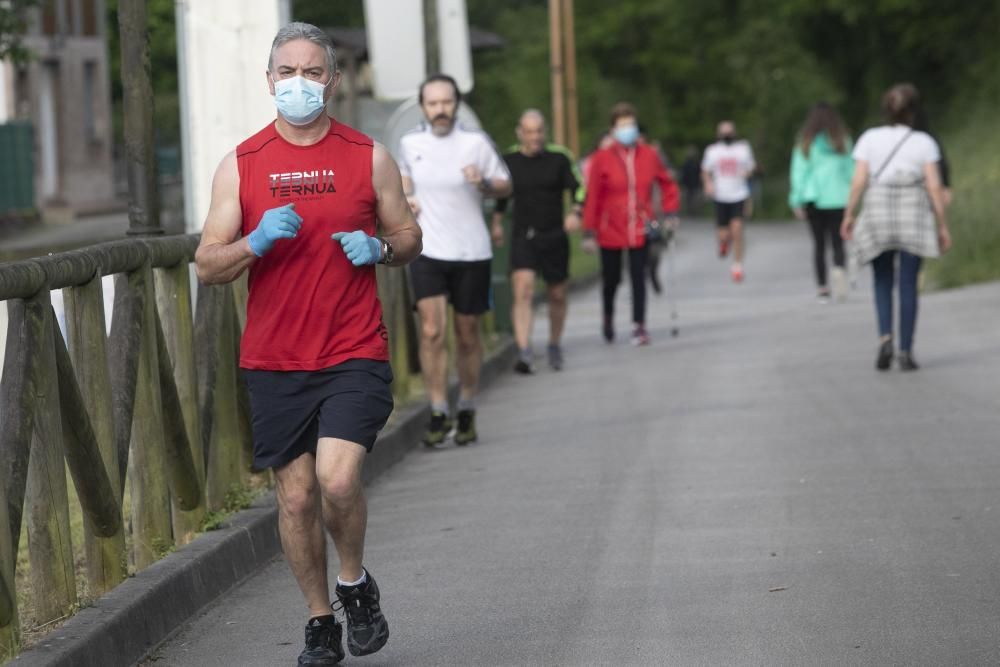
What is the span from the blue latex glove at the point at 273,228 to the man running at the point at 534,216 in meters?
8.83

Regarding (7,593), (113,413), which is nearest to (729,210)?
(113,413)

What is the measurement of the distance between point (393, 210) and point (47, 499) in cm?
129

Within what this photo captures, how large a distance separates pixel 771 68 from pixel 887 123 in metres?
49.0

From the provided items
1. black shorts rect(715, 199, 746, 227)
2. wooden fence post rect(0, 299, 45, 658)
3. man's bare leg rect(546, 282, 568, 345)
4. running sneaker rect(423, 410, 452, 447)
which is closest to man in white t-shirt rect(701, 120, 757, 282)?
black shorts rect(715, 199, 746, 227)

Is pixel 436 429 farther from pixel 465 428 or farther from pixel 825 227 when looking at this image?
pixel 825 227

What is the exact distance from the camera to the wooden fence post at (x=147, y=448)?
7000 mm

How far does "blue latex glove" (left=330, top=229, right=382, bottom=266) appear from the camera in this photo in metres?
5.55

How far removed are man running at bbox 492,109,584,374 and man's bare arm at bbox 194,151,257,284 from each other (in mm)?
8608

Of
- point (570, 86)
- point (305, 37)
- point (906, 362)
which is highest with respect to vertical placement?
point (570, 86)

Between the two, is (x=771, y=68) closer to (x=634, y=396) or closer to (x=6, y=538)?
(x=634, y=396)

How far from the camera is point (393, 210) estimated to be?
5.84 metres

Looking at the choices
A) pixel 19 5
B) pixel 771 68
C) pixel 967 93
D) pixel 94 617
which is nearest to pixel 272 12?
pixel 94 617

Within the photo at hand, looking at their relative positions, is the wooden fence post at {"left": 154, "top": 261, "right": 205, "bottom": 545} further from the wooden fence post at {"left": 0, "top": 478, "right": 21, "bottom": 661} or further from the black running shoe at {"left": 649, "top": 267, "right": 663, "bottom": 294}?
the black running shoe at {"left": 649, "top": 267, "right": 663, "bottom": 294}

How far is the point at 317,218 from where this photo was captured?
18.6 ft
